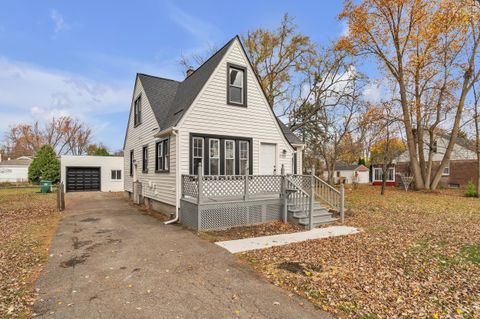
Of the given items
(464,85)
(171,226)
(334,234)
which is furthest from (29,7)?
(464,85)

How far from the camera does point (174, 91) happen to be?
13977 millimetres

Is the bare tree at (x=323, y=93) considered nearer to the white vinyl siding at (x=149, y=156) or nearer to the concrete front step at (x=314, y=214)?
the white vinyl siding at (x=149, y=156)

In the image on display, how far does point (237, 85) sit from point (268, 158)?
3.50 m

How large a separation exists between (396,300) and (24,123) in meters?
64.8

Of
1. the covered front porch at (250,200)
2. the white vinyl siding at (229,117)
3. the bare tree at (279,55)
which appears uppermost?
the bare tree at (279,55)

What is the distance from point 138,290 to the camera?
168 inches

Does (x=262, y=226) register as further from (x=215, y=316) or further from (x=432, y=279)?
(x=215, y=316)

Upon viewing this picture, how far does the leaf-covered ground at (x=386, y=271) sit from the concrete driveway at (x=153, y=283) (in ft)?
1.80

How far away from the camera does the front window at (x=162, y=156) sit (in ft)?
35.8

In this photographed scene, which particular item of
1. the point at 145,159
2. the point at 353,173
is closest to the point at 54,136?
the point at 145,159

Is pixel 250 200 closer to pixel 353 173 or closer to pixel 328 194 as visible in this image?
pixel 328 194

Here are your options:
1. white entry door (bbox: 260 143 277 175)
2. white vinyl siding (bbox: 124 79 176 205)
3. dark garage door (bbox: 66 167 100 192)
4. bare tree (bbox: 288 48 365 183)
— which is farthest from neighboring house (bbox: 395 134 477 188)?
dark garage door (bbox: 66 167 100 192)

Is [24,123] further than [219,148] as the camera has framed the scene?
Yes

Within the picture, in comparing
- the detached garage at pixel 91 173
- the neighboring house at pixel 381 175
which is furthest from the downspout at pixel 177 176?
the neighboring house at pixel 381 175
